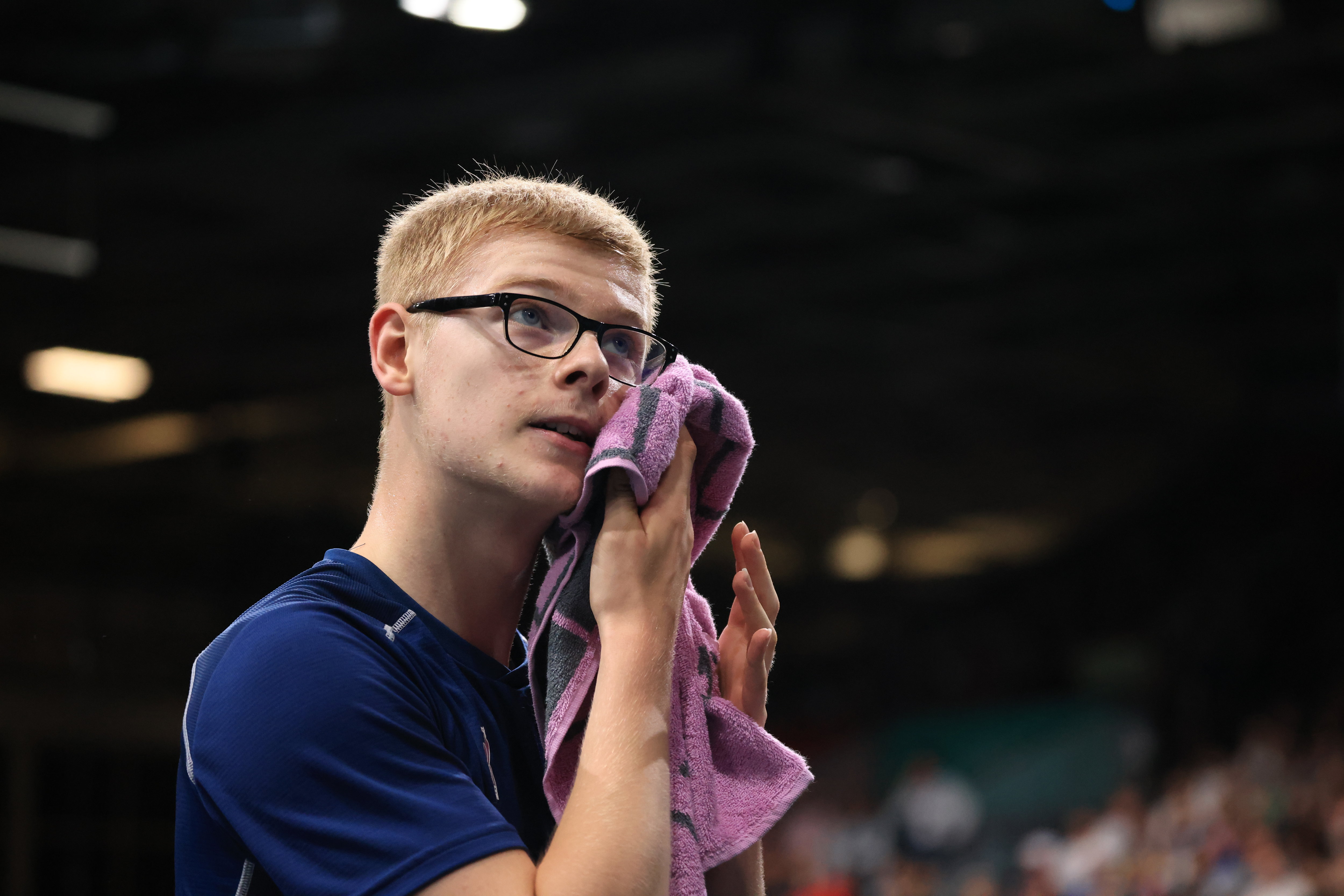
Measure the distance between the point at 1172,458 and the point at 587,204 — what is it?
15.2 m

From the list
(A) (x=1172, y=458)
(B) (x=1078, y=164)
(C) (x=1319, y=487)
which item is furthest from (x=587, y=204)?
(A) (x=1172, y=458)

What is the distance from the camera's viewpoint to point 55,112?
6.16 metres

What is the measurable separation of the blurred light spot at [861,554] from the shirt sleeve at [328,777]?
15.3m

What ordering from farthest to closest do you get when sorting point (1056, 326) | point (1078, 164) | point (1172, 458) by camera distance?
point (1172, 458) < point (1056, 326) < point (1078, 164)

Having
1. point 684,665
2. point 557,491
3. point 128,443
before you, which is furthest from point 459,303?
point 128,443

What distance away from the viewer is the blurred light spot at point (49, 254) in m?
6.67

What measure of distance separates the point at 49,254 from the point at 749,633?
6.53 m

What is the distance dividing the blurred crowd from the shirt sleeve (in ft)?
21.4

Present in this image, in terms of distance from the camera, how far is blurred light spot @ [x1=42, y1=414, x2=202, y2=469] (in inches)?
423

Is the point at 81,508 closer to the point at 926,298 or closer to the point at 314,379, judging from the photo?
the point at 314,379

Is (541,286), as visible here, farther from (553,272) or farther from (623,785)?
(623,785)

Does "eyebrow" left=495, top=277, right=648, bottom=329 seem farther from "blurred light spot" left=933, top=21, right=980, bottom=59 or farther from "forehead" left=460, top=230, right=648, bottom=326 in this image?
"blurred light spot" left=933, top=21, right=980, bottom=59

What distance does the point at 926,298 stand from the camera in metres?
10.1


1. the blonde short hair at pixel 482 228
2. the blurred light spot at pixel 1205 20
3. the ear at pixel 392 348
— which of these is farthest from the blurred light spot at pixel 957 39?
the ear at pixel 392 348
